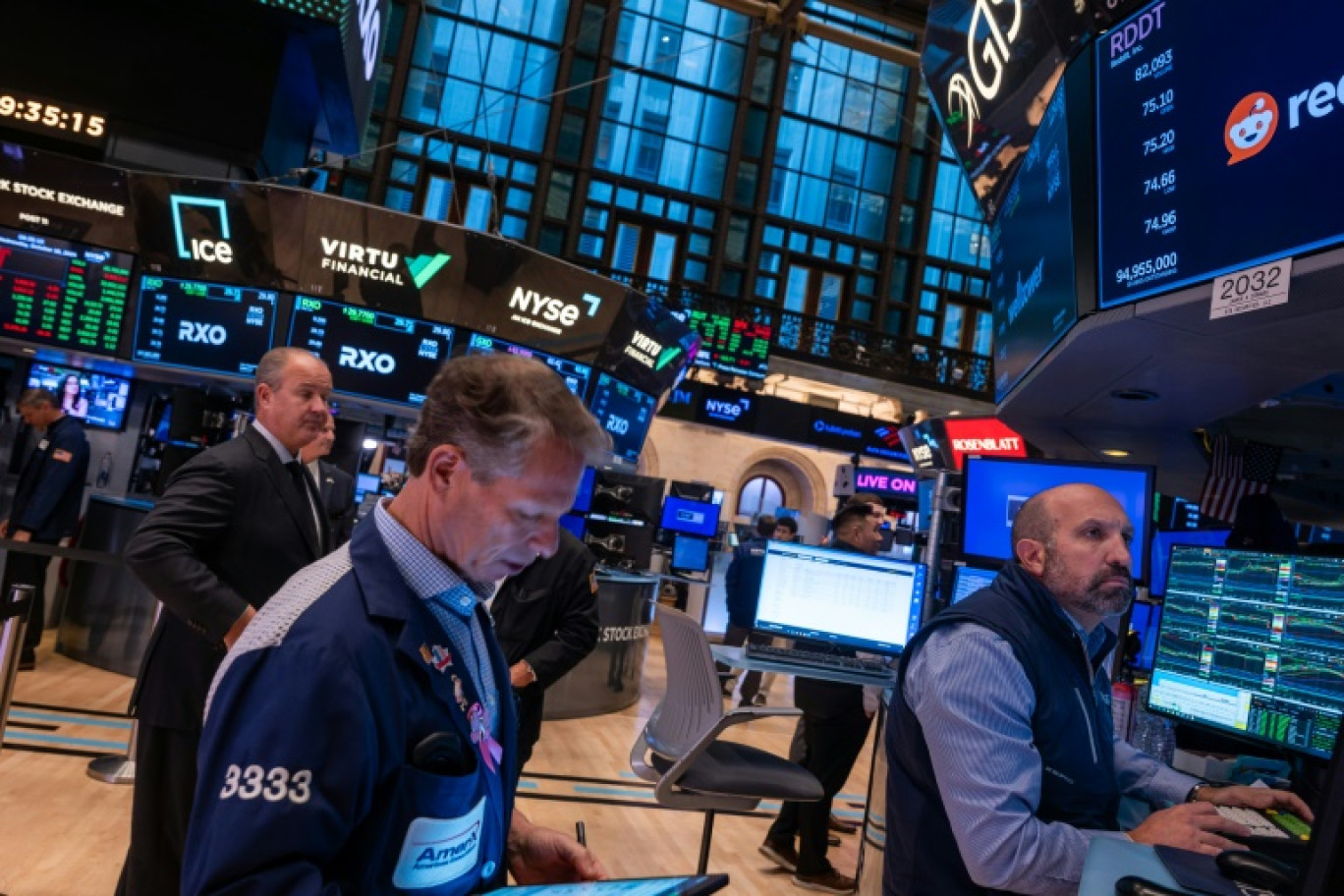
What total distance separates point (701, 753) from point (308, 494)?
5.46 ft

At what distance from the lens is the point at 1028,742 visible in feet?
6.70

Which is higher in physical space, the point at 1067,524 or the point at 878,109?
the point at 878,109

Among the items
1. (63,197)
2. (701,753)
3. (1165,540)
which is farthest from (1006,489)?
(63,197)

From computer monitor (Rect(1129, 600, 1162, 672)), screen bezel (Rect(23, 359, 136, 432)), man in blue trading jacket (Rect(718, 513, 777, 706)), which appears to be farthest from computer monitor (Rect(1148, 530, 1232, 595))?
screen bezel (Rect(23, 359, 136, 432))

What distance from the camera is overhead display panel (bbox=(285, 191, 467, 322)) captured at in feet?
23.5

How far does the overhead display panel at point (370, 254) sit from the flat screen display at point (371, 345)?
0.29 feet

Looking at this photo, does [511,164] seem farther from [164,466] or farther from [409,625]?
[409,625]

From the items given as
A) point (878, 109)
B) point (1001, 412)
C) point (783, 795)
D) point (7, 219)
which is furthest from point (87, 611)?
point (878, 109)

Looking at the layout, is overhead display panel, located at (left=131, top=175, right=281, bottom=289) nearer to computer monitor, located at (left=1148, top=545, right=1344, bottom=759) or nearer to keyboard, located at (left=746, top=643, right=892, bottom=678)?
keyboard, located at (left=746, top=643, right=892, bottom=678)

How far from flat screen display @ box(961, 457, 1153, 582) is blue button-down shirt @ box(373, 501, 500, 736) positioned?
2897mm

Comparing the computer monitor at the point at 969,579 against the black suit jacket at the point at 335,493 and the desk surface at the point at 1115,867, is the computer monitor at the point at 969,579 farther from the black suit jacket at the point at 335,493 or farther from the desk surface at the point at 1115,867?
the desk surface at the point at 1115,867

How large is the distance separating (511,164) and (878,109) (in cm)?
837

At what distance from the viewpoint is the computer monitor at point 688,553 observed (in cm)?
1097

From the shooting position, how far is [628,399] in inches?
349
